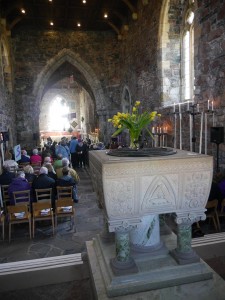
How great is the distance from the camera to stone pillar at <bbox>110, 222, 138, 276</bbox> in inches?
104

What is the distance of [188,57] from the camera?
8875 millimetres

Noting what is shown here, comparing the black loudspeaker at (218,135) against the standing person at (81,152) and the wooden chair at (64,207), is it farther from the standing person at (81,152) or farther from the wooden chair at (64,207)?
the standing person at (81,152)

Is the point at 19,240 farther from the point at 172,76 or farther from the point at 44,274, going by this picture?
the point at 172,76

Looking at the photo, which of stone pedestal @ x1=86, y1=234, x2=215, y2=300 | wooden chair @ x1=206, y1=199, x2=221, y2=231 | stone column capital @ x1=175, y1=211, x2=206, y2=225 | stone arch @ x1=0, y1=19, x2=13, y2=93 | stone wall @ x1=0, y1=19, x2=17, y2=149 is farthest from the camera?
stone arch @ x1=0, y1=19, x2=13, y2=93

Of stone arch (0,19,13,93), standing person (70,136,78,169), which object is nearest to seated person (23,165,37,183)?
standing person (70,136,78,169)

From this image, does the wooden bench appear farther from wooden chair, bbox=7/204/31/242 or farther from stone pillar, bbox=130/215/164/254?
wooden chair, bbox=7/204/31/242

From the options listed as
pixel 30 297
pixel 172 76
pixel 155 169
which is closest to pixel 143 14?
pixel 172 76

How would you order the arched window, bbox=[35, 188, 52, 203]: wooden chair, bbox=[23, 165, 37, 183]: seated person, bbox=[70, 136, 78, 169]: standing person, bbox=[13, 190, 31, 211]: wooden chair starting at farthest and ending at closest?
1. bbox=[70, 136, 78, 169]: standing person
2. the arched window
3. bbox=[23, 165, 37, 183]: seated person
4. bbox=[35, 188, 52, 203]: wooden chair
5. bbox=[13, 190, 31, 211]: wooden chair

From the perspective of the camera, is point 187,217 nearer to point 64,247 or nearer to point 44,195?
point 64,247

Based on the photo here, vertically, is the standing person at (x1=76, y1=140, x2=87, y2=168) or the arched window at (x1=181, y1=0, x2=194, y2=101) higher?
the arched window at (x1=181, y1=0, x2=194, y2=101)

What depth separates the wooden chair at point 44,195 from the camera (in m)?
5.72

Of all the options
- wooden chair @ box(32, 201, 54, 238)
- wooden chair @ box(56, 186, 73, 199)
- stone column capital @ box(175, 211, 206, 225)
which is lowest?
wooden chair @ box(32, 201, 54, 238)

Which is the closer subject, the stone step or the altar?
the altar

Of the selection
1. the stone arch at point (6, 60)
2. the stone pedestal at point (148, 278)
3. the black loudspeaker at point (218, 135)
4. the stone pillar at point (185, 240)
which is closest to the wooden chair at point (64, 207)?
the stone pedestal at point (148, 278)
